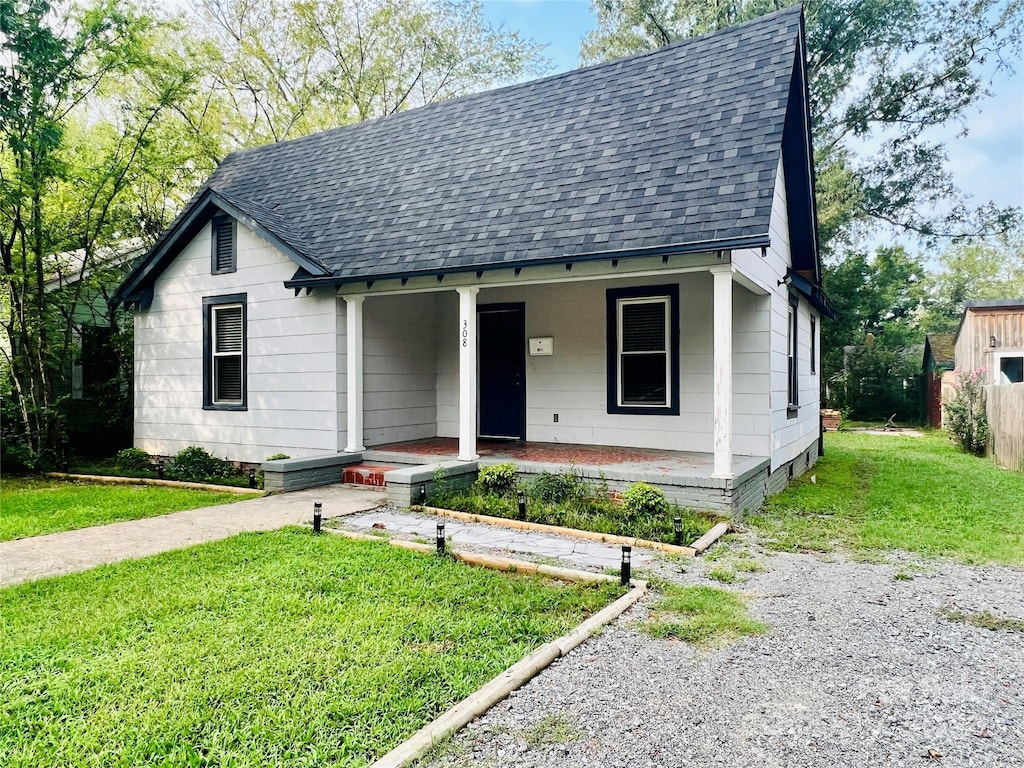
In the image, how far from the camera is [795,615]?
4.09 metres

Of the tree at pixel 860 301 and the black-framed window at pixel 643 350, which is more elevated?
the tree at pixel 860 301

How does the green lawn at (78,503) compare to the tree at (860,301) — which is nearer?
the green lawn at (78,503)

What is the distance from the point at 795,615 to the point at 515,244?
5121 mm

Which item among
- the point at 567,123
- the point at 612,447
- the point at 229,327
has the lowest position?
the point at 612,447

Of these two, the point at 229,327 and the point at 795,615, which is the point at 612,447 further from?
the point at 229,327

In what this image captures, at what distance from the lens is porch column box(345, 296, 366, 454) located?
8.91 meters

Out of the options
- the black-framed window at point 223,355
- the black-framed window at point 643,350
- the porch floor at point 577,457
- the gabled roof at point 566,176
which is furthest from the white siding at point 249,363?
the black-framed window at point 643,350

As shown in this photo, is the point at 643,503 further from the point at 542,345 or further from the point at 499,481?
the point at 542,345

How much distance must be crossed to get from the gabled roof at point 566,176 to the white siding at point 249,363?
45cm

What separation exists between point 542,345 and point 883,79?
1890 cm

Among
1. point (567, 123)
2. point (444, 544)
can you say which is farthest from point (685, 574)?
point (567, 123)

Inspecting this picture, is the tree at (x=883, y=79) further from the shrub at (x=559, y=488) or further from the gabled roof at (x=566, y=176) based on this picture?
the shrub at (x=559, y=488)

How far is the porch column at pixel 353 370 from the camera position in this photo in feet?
29.2

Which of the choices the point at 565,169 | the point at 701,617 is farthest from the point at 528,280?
the point at 701,617
